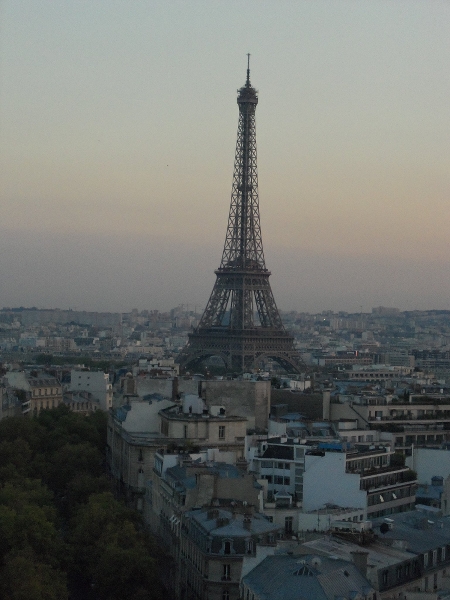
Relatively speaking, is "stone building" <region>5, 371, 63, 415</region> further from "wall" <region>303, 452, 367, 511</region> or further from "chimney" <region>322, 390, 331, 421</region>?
"wall" <region>303, 452, 367, 511</region>

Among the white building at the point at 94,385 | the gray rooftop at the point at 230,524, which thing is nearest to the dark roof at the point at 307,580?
the gray rooftop at the point at 230,524

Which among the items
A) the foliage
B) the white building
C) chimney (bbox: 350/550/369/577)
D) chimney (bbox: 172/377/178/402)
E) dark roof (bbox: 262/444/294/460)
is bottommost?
the foliage

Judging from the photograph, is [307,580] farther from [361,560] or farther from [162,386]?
[162,386]

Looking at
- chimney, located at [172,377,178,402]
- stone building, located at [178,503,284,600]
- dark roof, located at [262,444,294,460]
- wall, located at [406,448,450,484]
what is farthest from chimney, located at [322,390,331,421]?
stone building, located at [178,503,284,600]

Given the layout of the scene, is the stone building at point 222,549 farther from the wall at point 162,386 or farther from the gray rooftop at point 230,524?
the wall at point 162,386

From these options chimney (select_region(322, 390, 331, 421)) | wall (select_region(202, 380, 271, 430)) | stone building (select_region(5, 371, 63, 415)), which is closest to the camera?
wall (select_region(202, 380, 271, 430))
